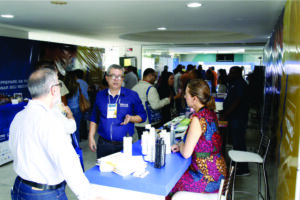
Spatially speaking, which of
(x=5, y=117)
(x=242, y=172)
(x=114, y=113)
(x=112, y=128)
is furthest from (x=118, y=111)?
(x=5, y=117)

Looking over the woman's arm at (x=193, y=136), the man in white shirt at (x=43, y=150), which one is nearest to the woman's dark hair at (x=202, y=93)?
the woman's arm at (x=193, y=136)

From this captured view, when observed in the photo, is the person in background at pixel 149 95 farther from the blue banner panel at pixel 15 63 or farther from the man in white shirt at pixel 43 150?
the blue banner panel at pixel 15 63

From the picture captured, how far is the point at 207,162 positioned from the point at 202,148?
118 mm

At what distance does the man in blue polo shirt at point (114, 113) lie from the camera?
2434 mm

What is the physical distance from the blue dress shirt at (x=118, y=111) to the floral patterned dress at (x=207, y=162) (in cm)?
73

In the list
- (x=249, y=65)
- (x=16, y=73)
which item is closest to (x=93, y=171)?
(x=16, y=73)

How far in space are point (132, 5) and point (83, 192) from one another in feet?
9.09

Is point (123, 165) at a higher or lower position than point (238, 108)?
lower

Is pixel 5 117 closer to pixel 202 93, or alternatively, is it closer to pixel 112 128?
pixel 112 128

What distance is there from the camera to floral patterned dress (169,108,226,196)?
202cm

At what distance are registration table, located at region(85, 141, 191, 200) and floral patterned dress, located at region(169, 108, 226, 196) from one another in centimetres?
28

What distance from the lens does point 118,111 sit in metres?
2.45

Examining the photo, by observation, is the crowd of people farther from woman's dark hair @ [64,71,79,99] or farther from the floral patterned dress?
woman's dark hair @ [64,71,79,99]

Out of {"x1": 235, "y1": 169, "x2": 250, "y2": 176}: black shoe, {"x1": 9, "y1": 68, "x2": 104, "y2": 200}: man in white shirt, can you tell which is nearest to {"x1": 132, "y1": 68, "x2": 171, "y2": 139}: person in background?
{"x1": 235, "y1": 169, "x2": 250, "y2": 176}: black shoe
